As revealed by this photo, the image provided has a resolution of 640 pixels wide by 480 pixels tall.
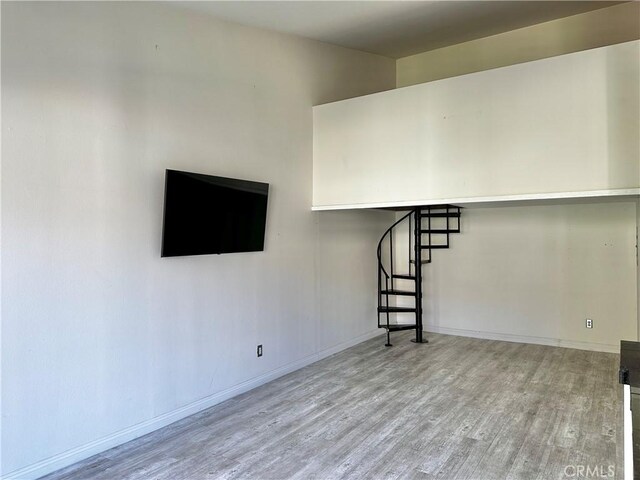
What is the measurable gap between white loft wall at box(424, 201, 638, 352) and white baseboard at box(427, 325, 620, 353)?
0.01 meters

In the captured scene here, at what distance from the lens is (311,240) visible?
5047mm

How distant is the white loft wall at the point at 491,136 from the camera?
11.0ft

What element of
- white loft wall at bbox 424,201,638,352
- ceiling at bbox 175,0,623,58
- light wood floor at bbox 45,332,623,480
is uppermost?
ceiling at bbox 175,0,623,58

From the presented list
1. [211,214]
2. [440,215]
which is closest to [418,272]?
[440,215]

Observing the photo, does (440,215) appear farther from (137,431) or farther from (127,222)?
(137,431)

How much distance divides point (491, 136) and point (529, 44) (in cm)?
272

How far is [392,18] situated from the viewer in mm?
4539

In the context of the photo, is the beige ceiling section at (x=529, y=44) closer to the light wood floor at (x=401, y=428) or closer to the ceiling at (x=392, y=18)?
the ceiling at (x=392, y=18)

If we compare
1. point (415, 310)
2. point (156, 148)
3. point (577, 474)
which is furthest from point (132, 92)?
point (415, 310)

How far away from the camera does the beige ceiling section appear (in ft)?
16.7

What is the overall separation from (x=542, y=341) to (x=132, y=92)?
5.68 m

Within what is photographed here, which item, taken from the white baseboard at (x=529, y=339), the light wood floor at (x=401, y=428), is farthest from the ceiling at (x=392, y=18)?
the white baseboard at (x=529, y=339)

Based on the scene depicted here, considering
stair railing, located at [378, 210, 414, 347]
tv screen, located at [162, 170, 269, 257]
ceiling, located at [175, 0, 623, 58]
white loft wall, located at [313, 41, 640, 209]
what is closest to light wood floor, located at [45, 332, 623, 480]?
tv screen, located at [162, 170, 269, 257]

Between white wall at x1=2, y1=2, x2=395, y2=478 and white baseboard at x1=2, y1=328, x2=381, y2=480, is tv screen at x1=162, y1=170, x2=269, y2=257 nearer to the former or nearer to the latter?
white wall at x1=2, y1=2, x2=395, y2=478
